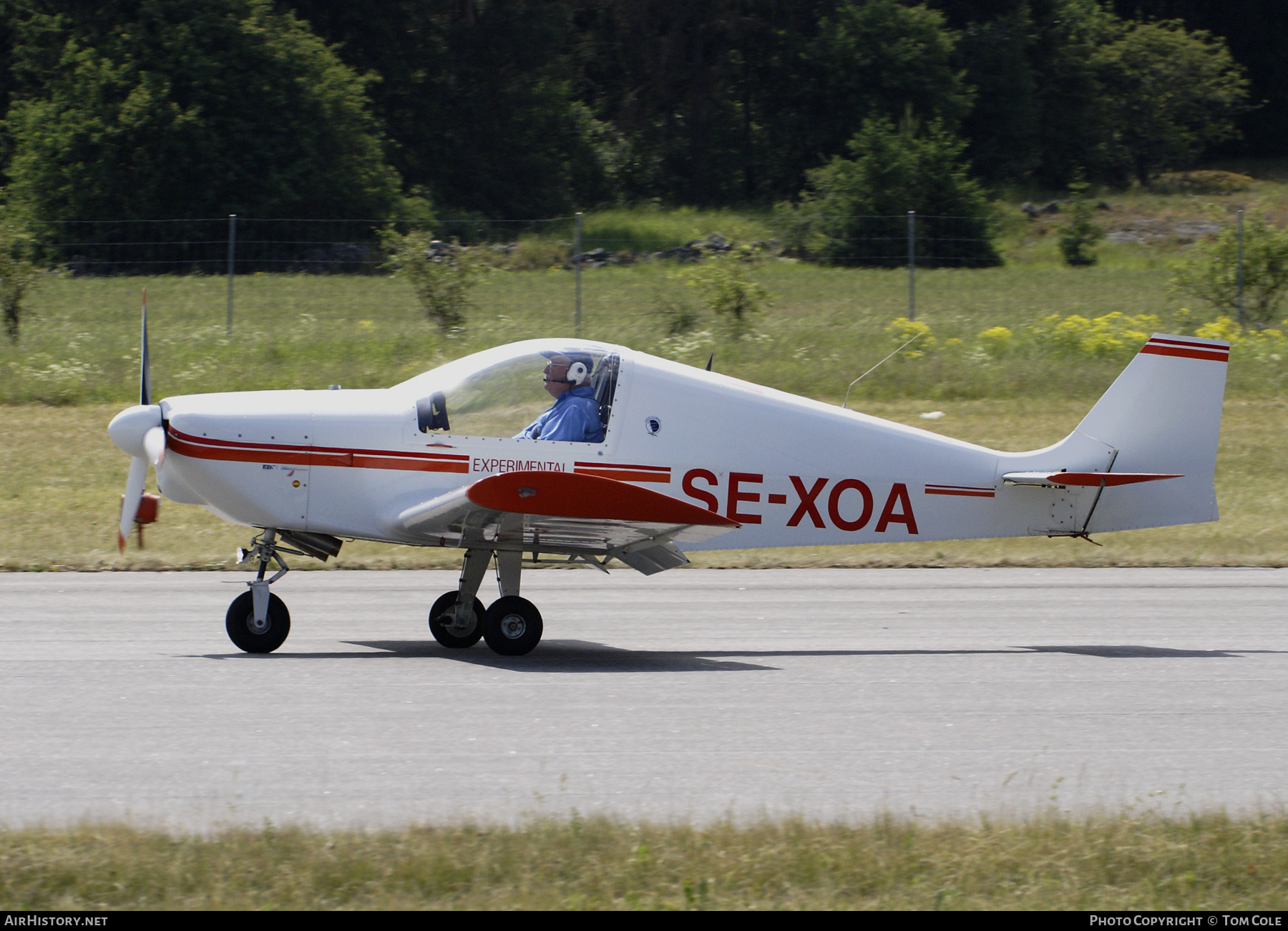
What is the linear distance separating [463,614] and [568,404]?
1429mm

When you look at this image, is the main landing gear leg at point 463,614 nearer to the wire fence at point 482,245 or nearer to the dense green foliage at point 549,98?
the wire fence at point 482,245

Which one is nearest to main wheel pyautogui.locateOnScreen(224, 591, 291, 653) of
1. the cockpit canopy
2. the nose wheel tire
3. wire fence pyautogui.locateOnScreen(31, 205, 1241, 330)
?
the nose wheel tire

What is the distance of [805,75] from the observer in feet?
169

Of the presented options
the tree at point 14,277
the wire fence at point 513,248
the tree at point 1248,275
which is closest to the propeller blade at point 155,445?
the wire fence at point 513,248

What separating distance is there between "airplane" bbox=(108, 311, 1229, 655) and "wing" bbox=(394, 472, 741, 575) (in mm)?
26

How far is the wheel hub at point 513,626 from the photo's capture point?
8.33m

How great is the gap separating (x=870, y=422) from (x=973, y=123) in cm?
4699

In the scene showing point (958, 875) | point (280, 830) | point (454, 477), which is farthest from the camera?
point (454, 477)

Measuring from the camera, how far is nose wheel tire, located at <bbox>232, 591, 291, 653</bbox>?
8.27 meters

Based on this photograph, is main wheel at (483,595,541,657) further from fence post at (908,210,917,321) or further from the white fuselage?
fence post at (908,210,917,321)

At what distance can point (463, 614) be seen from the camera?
341 inches

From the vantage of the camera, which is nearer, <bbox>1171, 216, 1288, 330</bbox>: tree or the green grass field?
the green grass field
